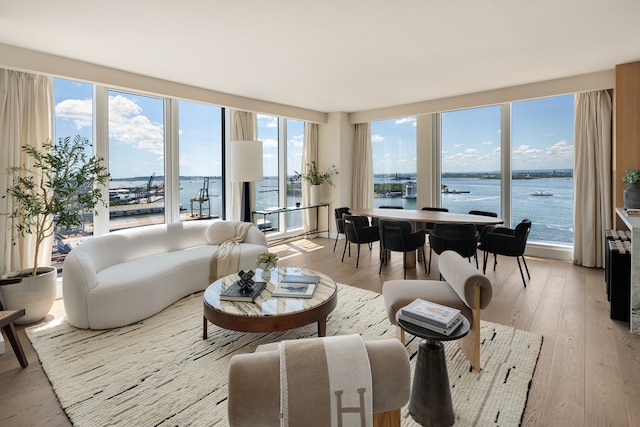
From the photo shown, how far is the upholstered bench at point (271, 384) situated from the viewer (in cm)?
108

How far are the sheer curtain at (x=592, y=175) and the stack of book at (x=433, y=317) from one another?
174 inches

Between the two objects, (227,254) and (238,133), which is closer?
(227,254)

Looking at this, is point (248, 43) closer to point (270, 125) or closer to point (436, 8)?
point (436, 8)

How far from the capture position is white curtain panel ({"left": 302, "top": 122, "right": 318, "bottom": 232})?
7.39 metres

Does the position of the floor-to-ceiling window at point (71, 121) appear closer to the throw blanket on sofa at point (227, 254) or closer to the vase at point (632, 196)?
the throw blanket on sofa at point (227, 254)

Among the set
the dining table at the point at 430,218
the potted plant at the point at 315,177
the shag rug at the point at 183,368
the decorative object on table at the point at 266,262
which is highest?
the potted plant at the point at 315,177

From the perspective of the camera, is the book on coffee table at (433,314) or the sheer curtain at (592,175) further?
the sheer curtain at (592,175)

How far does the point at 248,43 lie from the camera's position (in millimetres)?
3508

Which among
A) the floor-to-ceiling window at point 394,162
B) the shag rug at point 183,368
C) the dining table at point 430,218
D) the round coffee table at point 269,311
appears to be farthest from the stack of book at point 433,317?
Result: the floor-to-ceiling window at point 394,162

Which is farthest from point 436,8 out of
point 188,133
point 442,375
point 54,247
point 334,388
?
point 54,247

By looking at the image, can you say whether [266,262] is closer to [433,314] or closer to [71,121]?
[433,314]

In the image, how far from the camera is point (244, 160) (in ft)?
16.8

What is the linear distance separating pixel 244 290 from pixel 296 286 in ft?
1.47

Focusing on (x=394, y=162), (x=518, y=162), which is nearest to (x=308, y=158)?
(x=394, y=162)
